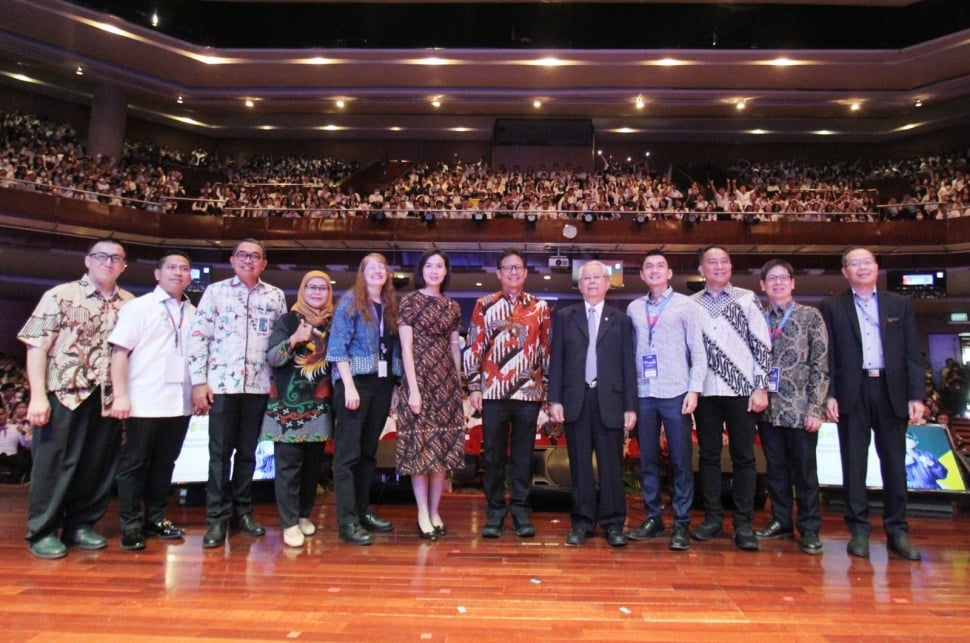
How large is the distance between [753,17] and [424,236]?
7.19 m

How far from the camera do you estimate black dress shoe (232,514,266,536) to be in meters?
3.29

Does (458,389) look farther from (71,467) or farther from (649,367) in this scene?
(71,467)

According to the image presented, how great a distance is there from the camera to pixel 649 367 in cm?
329

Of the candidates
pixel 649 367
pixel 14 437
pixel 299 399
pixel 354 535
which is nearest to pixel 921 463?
pixel 649 367

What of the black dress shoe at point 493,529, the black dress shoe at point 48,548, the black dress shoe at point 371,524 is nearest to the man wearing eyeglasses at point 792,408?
the black dress shoe at point 493,529

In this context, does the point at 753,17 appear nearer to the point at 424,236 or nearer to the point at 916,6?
the point at 916,6

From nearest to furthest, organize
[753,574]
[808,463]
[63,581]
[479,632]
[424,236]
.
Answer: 1. [479,632]
2. [63,581]
3. [753,574]
4. [808,463]
5. [424,236]

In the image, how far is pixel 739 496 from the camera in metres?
3.25

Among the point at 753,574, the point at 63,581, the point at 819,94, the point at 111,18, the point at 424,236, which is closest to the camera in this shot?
the point at 63,581

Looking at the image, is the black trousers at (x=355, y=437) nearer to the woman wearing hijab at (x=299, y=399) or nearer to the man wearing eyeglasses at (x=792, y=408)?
the woman wearing hijab at (x=299, y=399)

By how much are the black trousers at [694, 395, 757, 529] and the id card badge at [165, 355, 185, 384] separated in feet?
8.85

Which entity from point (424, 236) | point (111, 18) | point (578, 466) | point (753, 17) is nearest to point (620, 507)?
point (578, 466)

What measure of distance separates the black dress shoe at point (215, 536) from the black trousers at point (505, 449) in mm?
1345

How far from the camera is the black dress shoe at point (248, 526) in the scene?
3295mm
